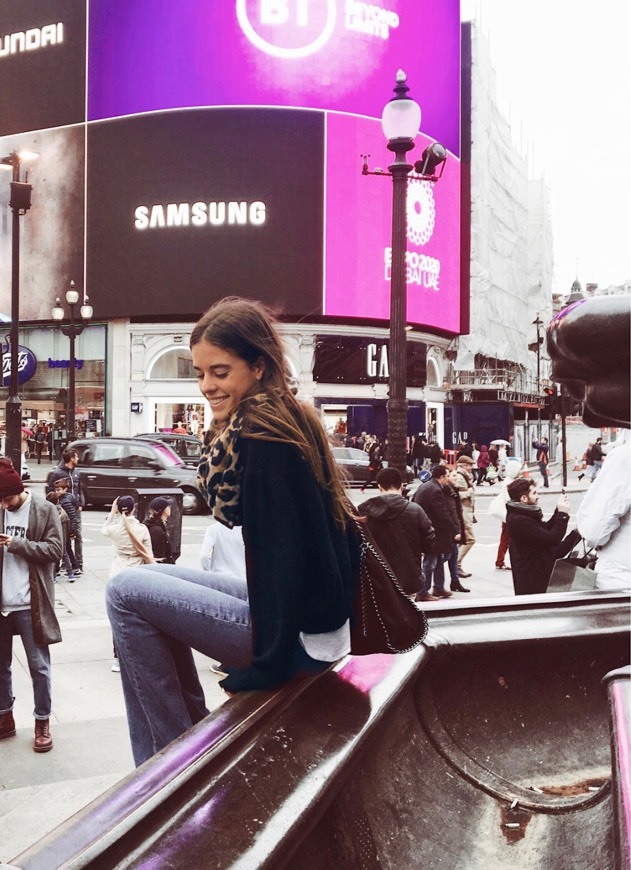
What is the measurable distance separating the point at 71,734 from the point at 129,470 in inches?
559

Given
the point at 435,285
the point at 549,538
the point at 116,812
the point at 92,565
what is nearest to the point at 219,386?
the point at 116,812

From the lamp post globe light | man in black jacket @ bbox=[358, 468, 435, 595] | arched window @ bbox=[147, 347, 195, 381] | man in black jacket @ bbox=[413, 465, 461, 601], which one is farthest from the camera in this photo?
arched window @ bbox=[147, 347, 195, 381]

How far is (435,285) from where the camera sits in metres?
37.7

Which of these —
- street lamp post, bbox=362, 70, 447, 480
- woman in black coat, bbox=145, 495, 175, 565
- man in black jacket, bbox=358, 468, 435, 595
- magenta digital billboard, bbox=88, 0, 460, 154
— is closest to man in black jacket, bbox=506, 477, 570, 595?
man in black jacket, bbox=358, 468, 435, 595

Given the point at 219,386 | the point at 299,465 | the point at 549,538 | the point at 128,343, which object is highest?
the point at 128,343

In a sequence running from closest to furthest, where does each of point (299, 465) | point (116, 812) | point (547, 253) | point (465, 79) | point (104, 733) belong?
1. point (116, 812)
2. point (299, 465)
3. point (104, 733)
4. point (465, 79)
5. point (547, 253)

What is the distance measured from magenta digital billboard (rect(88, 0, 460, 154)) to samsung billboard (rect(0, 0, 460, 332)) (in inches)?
2.5

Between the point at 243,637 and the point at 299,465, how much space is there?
500 mm

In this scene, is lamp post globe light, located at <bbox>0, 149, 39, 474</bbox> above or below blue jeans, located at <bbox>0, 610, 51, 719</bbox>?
above

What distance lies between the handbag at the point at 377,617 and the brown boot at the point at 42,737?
12.3ft

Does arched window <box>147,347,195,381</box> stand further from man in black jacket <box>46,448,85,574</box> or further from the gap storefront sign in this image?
man in black jacket <box>46,448,85,574</box>

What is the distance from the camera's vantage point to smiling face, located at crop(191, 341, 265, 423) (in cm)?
213

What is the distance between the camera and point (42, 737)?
512 centimetres

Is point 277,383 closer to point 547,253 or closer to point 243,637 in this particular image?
point 243,637
